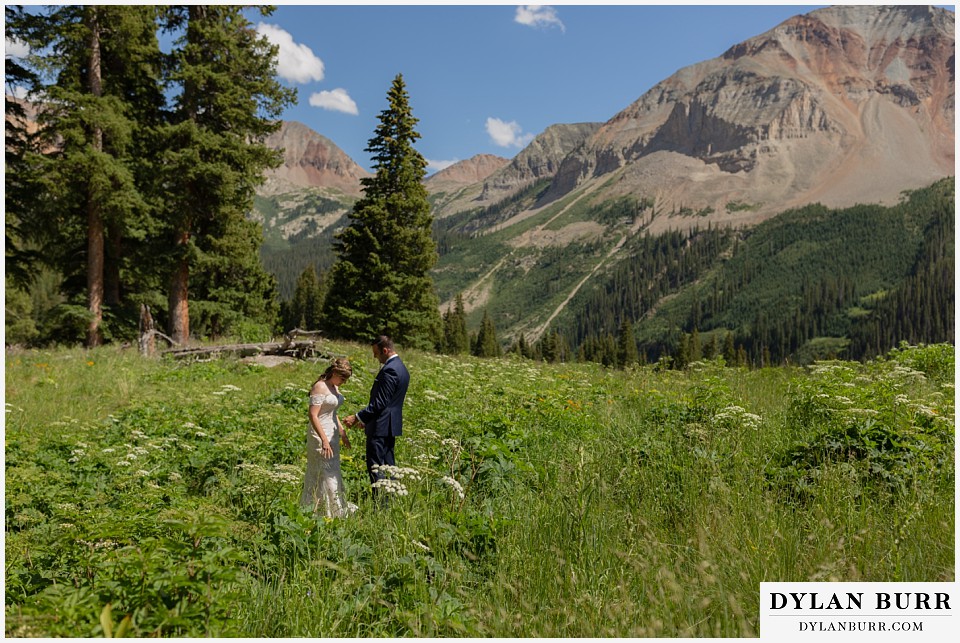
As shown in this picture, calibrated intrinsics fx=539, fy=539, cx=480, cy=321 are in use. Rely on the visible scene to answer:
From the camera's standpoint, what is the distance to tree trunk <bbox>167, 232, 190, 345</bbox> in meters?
19.2

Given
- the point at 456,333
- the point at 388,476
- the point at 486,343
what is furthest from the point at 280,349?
the point at 486,343

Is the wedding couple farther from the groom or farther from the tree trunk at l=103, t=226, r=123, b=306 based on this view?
the tree trunk at l=103, t=226, r=123, b=306

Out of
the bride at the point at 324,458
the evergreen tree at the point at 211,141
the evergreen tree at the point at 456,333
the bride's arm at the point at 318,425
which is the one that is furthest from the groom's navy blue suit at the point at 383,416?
the evergreen tree at the point at 456,333

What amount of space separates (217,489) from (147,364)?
1105 centimetres

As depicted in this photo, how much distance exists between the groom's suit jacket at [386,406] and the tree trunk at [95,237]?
56.2 ft

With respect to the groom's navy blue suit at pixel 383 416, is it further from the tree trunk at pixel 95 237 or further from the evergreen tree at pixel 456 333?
the evergreen tree at pixel 456 333

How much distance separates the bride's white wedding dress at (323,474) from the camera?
17.7 feet

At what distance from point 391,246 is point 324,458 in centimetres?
2245

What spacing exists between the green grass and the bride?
0.25 meters

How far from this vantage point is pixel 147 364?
591 inches

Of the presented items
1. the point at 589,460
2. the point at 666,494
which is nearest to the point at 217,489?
the point at 589,460

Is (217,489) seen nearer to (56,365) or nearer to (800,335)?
(56,365)

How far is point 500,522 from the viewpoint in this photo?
4.10 metres

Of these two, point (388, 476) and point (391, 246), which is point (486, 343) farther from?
point (388, 476)
